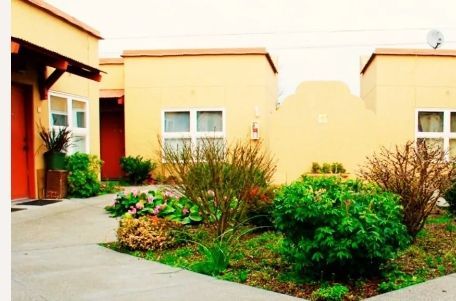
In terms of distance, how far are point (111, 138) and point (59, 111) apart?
20.7ft

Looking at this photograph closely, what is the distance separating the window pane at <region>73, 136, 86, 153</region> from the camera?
12052 millimetres

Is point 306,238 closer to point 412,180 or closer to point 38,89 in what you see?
point 412,180

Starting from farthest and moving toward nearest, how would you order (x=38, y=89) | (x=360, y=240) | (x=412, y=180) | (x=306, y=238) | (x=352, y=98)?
(x=352, y=98) → (x=38, y=89) → (x=412, y=180) → (x=306, y=238) → (x=360, y=240)

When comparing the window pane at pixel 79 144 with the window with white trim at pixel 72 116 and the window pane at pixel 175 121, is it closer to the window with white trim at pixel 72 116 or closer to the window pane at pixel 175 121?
the window with white trim at pixel 72 116

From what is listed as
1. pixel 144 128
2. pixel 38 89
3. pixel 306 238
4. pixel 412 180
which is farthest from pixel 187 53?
pixel 306 238

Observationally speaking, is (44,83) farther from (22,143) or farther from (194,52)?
(194,52)

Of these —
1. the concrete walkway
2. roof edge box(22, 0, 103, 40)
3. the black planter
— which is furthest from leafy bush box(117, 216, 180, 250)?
roof edge box(22, 0, 103, 40)

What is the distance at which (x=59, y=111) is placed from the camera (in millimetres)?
11469

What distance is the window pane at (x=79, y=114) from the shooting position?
481 inches

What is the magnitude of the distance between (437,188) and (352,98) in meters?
9.09

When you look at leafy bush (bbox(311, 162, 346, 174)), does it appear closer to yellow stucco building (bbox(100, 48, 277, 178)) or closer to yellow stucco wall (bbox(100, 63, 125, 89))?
yellow stucco building (bbox(100, 48, 277, 178))

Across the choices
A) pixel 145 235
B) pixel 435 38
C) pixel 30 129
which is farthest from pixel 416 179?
pixel 435 38

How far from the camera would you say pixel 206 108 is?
16.0 meters

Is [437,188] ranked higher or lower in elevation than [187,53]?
lower
